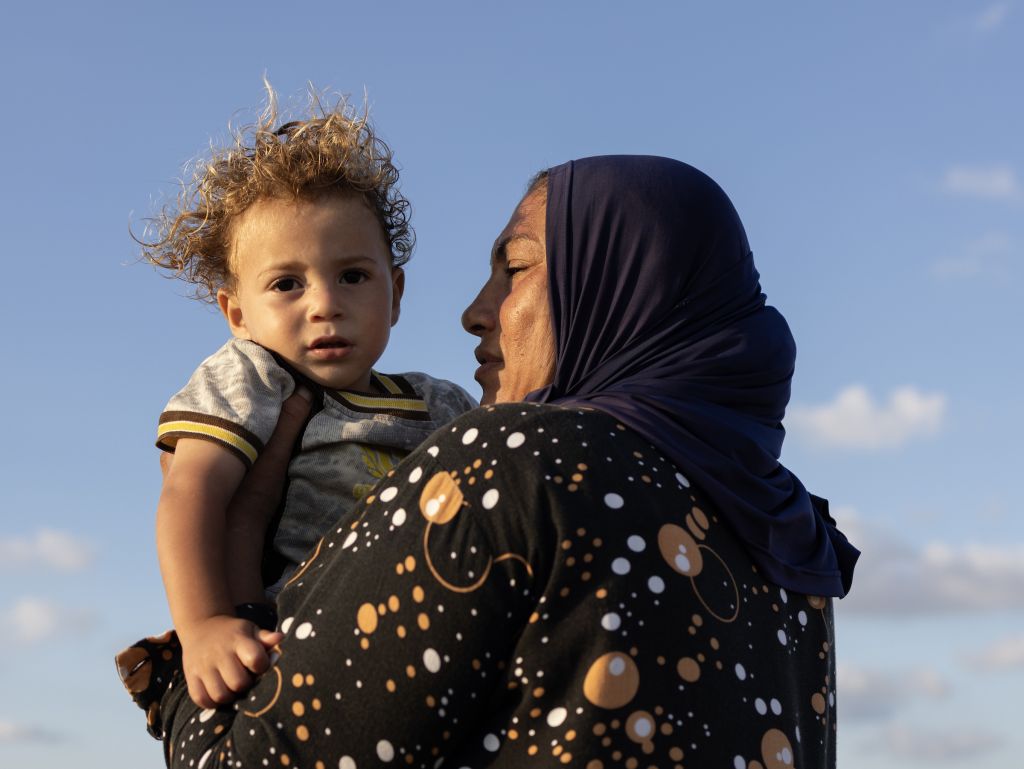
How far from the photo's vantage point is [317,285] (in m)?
3.91

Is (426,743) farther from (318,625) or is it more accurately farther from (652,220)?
(652,220)

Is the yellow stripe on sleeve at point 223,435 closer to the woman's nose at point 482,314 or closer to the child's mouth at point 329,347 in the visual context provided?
the child's mouth at point 329,347

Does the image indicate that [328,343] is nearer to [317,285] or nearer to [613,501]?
[317,285]

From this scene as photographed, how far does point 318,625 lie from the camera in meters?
2.44

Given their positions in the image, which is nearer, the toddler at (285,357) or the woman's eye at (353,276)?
the toddler at (285,357)

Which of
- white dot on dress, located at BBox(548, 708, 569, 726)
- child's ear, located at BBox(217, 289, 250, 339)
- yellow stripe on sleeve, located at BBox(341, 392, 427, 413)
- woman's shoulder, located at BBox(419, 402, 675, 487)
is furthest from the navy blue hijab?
child's ear, located at BBox(217, 289, 250, 339)

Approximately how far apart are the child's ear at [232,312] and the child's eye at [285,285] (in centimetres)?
26

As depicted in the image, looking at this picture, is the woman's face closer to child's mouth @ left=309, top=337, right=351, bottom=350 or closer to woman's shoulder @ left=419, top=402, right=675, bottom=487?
child's mouth @ left=309, top=337, right=351, bottom=350

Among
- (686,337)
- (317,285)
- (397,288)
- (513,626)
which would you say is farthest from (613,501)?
(397,288)

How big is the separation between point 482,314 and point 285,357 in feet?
2.49

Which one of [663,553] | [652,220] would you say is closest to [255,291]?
[652,220]

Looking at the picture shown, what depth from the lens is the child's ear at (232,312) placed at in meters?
4.18

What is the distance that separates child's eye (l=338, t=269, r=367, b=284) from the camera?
157 inches

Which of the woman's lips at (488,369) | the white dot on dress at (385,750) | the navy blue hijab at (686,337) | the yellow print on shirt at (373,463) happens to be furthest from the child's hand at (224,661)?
the woman's lips at (488,369)
